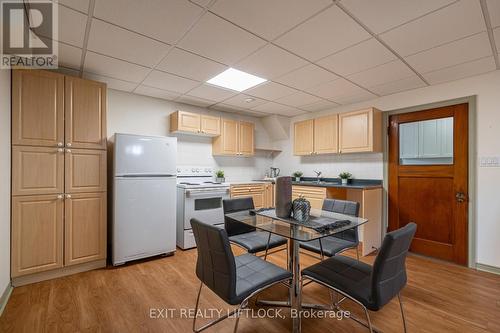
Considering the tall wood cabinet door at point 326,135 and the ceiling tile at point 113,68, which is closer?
the ceiling tile at point 113,68

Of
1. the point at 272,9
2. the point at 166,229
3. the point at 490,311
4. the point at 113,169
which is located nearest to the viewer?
the point at 272,9

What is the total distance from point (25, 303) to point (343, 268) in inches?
108

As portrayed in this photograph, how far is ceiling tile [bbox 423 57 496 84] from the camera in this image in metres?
2.55

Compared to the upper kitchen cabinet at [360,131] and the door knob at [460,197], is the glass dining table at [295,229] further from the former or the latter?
the door knob at [460,197]

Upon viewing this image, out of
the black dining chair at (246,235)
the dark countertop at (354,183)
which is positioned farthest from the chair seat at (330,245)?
the dark countertop at (354,183)

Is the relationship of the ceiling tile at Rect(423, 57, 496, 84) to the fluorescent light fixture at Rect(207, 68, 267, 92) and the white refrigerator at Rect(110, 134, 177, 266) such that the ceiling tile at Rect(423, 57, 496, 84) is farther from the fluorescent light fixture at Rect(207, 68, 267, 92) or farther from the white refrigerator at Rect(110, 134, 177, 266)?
the white refrigerator at Rect(110, 134, 177, 266)

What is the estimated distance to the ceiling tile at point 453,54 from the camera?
2.14 meters

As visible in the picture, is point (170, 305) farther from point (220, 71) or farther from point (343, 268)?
point (220, 71)

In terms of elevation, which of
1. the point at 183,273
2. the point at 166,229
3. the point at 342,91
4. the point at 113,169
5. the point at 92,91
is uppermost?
the point at 342,91

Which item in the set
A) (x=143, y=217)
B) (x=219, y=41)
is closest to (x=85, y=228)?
(x=143, y=217)

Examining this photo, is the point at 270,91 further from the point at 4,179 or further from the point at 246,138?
the point at 4,179

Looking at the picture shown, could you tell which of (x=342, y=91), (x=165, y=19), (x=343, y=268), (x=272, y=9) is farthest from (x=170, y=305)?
(x=342, y=91)

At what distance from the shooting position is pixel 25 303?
208 cm

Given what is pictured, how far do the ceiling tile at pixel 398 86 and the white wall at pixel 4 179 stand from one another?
4.13 meters
